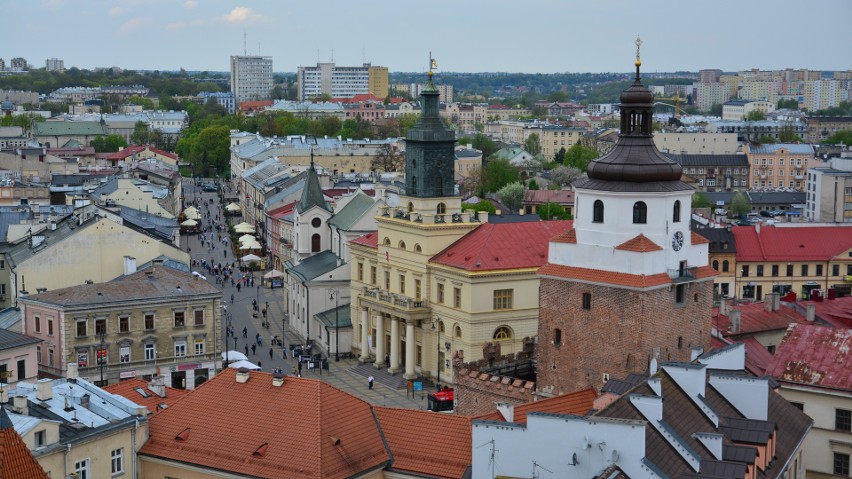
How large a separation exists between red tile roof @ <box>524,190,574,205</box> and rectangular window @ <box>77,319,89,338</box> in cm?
7851

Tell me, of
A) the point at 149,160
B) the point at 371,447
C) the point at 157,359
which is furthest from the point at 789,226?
the point at 149,160

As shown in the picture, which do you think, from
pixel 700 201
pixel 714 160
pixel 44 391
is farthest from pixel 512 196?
pixel 44 391

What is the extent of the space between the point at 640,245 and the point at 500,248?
23436 millimetres

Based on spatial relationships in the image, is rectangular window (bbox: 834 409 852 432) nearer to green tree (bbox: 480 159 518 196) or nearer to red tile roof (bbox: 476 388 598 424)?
red tile roof (bbox: 476 388 598 424)

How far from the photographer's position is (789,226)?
93875mm

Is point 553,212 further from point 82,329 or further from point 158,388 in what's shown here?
point 158,388

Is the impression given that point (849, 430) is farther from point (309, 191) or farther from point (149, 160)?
point (149, 160)

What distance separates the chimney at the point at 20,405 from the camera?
3628 centimetres

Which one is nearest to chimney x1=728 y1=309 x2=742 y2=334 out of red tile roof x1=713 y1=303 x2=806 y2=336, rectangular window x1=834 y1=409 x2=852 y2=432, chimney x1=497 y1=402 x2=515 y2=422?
red tile roof x1=713 y1=303 x2=806 y2=336

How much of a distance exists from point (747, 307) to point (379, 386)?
64.1 feet

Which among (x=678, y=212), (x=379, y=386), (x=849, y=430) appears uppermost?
(x=678, y=212)

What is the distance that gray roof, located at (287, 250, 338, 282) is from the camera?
3113 inches

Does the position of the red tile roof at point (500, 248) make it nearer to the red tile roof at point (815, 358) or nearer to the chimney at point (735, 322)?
the chimney at point (735, 322)

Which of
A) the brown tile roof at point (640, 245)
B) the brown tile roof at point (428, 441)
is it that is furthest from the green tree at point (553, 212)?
the brown tile roof at point (428, 441)
